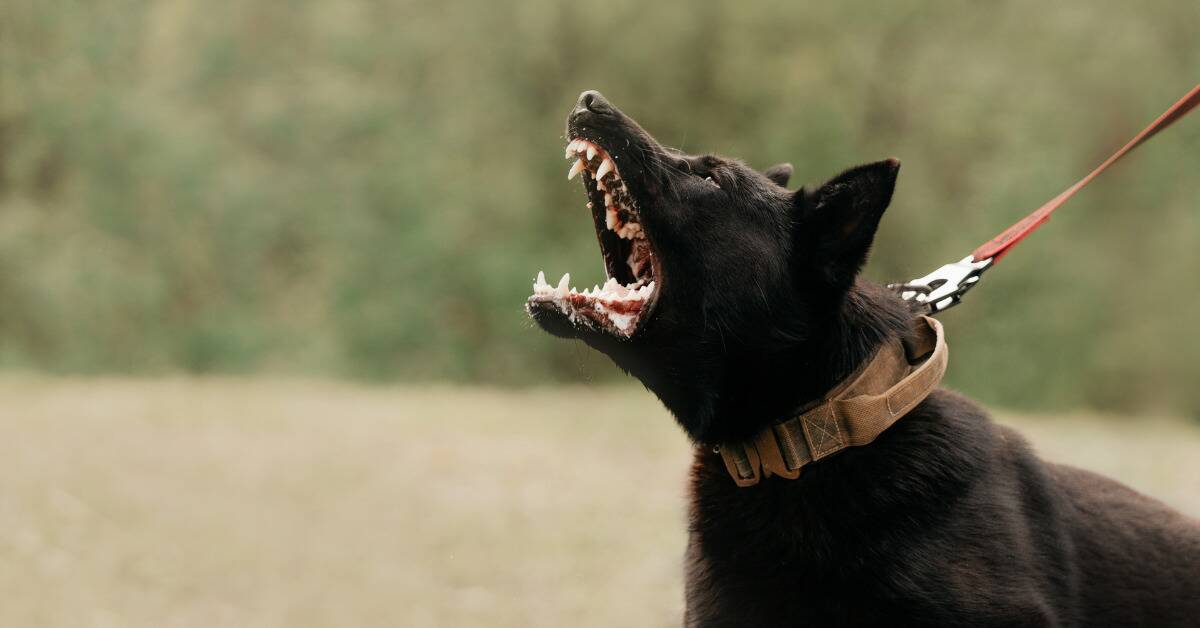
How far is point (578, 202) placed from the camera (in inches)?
874

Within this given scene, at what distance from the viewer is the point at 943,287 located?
3648 millimetres

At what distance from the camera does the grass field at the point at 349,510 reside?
262 inches

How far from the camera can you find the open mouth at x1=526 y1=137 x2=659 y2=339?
3.31 m

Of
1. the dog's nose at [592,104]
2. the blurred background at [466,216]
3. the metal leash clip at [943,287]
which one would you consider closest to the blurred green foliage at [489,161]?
the blurred background at [466,216]

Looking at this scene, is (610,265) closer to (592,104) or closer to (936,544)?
(592,104)

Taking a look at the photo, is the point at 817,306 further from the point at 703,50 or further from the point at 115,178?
the point at 115,178

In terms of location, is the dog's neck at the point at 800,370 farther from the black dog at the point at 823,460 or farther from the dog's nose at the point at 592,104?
the dog's nose at the point at 592,104

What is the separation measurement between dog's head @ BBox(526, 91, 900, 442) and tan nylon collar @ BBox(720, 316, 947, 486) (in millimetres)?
124

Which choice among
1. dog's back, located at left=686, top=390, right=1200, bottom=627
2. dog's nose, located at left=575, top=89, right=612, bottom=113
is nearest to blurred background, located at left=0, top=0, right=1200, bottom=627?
dog's back, located at left=686, top=390, right=1200, bottom=627

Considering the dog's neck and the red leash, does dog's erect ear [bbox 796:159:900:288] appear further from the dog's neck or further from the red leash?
the red leash

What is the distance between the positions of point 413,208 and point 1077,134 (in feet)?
41.9

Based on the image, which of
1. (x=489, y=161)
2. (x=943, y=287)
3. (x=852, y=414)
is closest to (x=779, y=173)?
(x=943, y=287)

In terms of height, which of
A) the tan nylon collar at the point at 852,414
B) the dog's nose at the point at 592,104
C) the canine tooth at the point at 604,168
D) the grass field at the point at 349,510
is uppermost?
the grass field at the point at 349,510

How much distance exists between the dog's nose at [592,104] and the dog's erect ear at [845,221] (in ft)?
2.24
